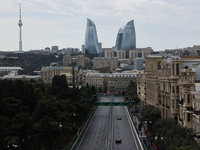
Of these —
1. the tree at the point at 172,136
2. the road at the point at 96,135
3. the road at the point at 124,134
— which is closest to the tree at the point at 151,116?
the road at the point at 124,134

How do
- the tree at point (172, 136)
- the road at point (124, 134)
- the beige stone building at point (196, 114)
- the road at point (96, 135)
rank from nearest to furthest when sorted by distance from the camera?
the tree at point (172, 136), the beige stone building at point (196, 114), the road at point (124, 134), the road at point (96, 135)

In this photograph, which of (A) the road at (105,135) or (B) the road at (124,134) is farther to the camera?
(A) the road at (105,135)

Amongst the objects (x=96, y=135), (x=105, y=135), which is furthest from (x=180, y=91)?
(x=96, y=135)

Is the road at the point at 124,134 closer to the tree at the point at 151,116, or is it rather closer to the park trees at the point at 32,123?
the tree at the point at 151,116

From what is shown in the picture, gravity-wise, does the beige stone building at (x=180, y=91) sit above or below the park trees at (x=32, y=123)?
above

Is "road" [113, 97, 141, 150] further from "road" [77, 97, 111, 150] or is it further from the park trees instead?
the park trees

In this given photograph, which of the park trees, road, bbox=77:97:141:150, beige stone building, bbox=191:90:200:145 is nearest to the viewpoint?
beige stone building, bbox=191:90:200:145

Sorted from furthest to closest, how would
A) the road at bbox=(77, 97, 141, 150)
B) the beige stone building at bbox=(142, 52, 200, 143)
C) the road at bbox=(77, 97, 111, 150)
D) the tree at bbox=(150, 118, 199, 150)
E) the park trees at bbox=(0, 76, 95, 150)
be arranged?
the road at bbox=(77, 97, 111, 150)
the road at bbox=(77, 97, 141, 150)
the beige stone building at bbox=(142, 52, 200, 143)
the park trees at bbox=(0, 76, 95, 150)
the tree at bbox=(150, 118, 199, 150)

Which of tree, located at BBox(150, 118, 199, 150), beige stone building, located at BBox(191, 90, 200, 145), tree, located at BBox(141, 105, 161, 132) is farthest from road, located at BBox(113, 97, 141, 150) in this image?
beige stone building, located at BBox(191, 90, 200, 145)

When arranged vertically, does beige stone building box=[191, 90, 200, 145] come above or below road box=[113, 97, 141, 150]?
above

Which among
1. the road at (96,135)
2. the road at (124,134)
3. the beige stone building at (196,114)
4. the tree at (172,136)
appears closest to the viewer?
the tree at (172,136)

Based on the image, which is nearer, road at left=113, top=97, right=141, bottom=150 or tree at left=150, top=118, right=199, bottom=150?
tree at left=150, top=118, right=199, bottom=150

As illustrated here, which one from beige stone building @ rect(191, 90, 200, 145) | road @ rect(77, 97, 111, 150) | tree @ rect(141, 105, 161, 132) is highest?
beige stone building @ rect(191, 90, 200, 145)

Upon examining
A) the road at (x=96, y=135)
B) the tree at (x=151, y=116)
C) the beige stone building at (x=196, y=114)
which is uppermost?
the beige stone building at (x=196, y=114)
